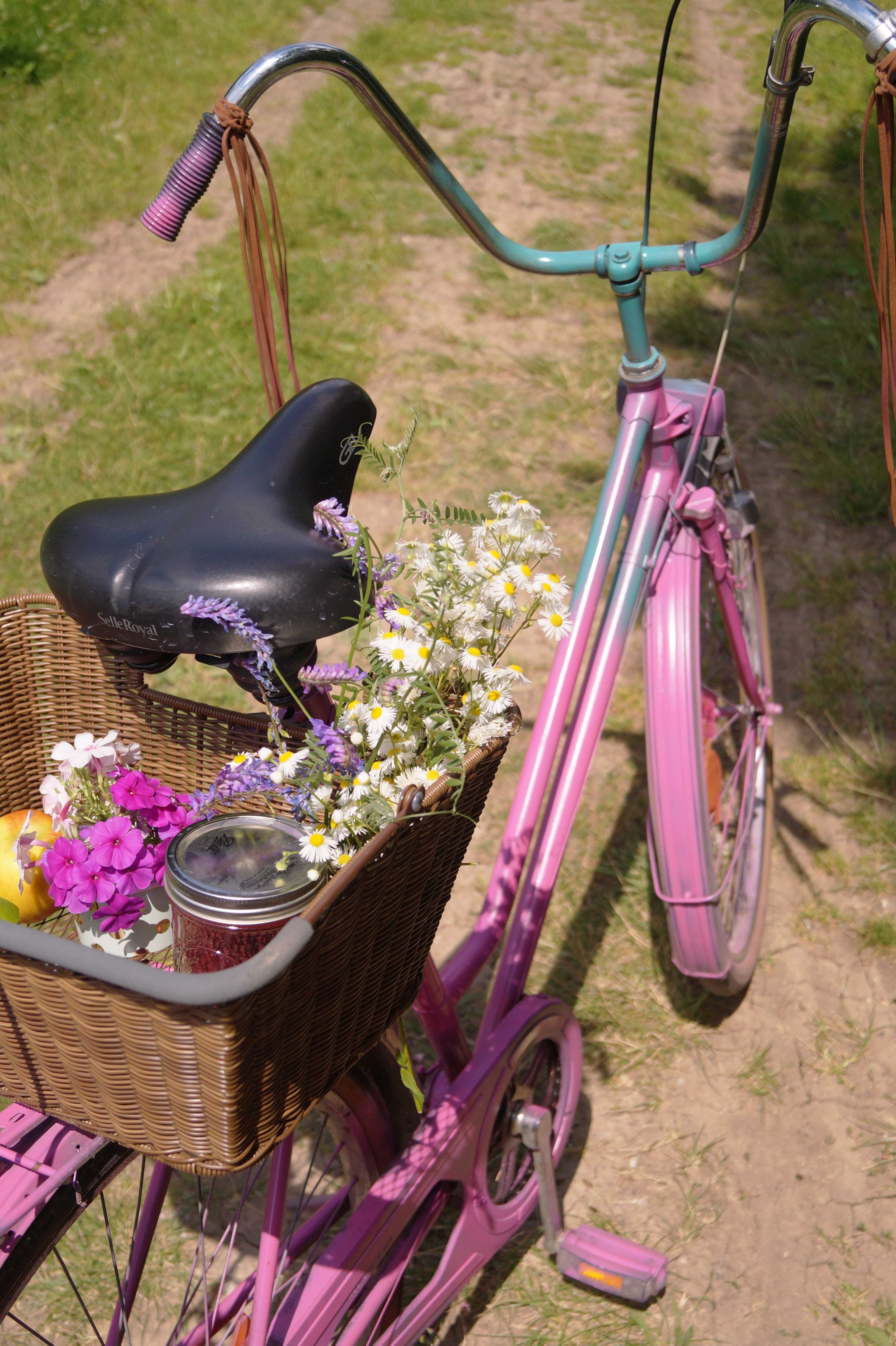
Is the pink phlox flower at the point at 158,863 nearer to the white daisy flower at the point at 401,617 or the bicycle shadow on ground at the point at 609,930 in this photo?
the white daisy flower at the point at 401,617

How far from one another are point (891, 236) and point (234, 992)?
3.36ft

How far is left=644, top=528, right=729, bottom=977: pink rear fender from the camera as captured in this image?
6.75 feet

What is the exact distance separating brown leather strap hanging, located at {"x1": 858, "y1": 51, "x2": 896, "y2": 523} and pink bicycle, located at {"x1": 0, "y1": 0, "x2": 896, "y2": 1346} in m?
0.10

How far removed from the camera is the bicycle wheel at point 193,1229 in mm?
1615

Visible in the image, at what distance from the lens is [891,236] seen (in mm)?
1221

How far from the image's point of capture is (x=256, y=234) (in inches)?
56.1

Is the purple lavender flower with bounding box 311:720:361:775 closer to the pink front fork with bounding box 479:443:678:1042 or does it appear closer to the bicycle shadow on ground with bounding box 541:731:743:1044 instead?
the pink front fork with bounding box 479:443:678:1042

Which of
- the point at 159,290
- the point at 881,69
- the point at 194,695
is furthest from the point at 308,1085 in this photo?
the point at 159,290

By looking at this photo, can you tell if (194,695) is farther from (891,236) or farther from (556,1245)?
(891,236)

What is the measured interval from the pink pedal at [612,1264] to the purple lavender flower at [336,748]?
136 centimetres

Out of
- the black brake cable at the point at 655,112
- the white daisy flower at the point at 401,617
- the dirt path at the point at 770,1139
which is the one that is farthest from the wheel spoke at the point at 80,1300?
the black brake cable at the point at 655,112

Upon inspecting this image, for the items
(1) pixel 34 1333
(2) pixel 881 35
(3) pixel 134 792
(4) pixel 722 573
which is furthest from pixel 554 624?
(1) pixel 34 1333

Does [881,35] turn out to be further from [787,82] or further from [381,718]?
[381,718]

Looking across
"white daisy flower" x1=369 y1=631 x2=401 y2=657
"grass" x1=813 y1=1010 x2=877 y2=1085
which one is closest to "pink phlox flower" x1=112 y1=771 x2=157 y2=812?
"white daisy flower" x1=369 y1=631 x2=401 y2=657
